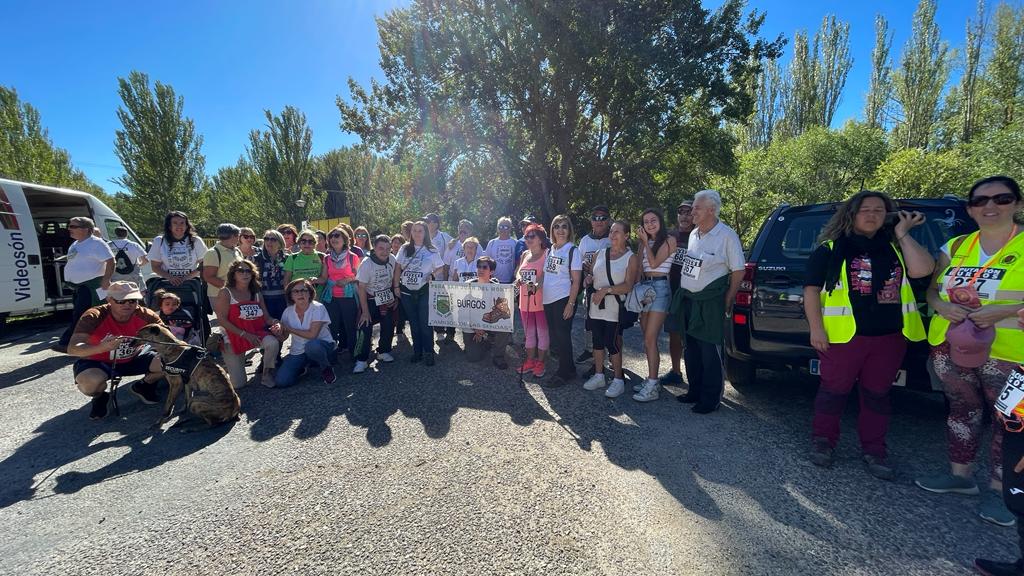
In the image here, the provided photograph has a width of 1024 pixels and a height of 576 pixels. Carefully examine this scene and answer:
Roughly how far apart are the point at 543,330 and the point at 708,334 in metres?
1.92

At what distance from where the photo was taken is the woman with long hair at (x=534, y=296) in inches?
193

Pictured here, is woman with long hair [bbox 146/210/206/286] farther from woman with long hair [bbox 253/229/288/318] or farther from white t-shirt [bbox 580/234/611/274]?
white t-shirt [bbox 580/234/611/274]

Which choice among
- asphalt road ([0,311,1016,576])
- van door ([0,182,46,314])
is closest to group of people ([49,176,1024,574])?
asphalt road ([0,311,1016,576])

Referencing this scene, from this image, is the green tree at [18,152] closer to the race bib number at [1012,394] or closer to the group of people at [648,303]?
the group of people at [648,303]

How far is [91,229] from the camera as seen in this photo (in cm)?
575

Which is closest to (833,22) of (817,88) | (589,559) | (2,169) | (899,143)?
(817,88)

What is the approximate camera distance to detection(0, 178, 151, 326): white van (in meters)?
7.02

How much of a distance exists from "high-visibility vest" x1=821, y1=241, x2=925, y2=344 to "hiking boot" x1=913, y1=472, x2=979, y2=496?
0.90 meters

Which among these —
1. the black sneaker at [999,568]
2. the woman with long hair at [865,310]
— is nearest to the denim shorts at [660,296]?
the woman with long hair at [865,310]

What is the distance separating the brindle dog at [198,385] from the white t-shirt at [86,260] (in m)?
2.82

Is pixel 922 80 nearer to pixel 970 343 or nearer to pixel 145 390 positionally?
pixel 970 343

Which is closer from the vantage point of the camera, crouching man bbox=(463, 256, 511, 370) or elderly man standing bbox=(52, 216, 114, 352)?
crouching man bbox=(463, 256, 511, 370)

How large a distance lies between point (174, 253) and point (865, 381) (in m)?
7.80

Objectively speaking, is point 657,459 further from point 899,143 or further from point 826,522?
point 899,143
